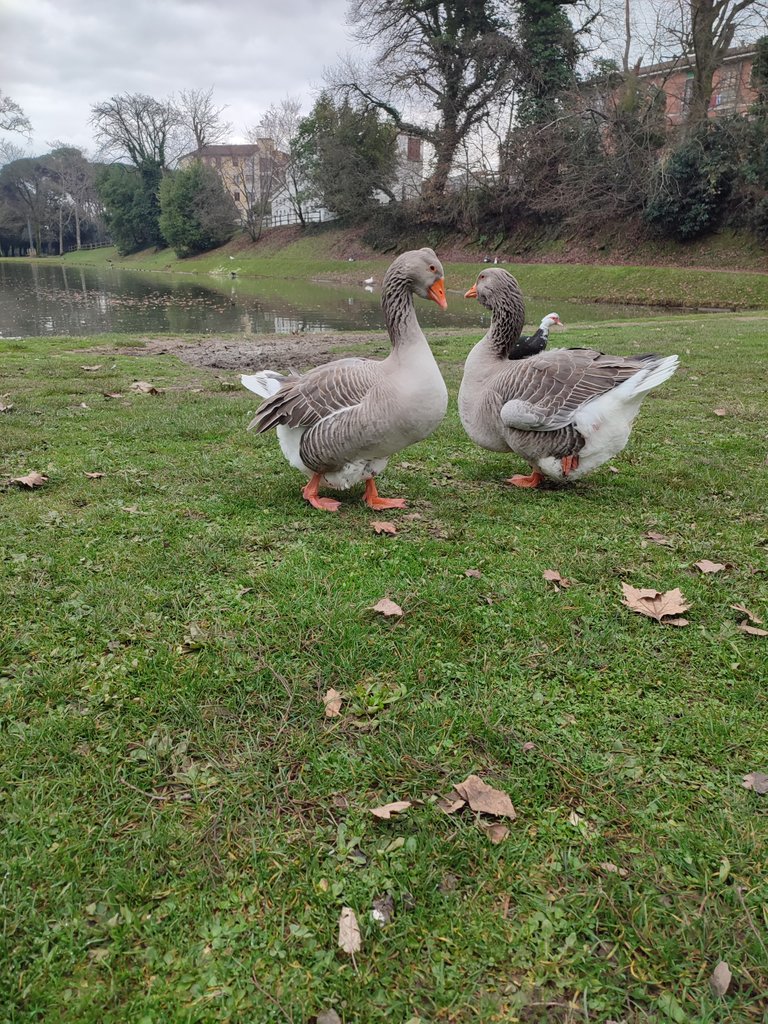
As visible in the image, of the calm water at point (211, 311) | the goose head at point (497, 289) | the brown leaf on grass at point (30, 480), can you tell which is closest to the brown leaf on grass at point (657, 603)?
the goose head at point (497, 289)

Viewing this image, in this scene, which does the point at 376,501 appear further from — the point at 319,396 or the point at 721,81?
the point at 721,81

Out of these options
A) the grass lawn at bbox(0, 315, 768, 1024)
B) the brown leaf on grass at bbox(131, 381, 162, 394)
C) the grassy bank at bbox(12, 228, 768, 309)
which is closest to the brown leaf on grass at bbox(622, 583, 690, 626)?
the grass lawn at bbox(0, 315, 768, 1024)

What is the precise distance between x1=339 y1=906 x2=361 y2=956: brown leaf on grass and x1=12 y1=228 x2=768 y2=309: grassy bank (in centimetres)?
2782

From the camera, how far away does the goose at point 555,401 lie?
4.52 meters

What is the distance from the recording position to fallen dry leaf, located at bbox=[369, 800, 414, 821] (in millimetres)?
2154

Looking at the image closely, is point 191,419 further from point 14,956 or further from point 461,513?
point 14,956

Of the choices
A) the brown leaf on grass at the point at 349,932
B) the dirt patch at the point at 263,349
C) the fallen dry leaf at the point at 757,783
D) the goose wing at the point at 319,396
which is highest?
the dirt patch at the point at 263,349

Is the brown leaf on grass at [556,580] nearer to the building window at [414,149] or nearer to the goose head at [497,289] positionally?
the goose head at [497,289]

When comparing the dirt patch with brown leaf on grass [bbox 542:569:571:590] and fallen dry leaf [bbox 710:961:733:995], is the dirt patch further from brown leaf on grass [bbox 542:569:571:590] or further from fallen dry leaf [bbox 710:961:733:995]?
fallen dry leaf [bbox 710:961:733:995]

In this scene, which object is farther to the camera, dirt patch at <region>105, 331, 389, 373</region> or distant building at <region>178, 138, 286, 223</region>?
distant building at <region>178, 138, 286, 223</region>

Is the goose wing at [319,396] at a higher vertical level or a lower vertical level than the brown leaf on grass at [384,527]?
higher

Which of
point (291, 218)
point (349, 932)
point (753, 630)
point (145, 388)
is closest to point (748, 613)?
point (753, 630)

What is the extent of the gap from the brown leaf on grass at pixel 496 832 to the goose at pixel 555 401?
3038 mm

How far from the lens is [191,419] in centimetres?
687
